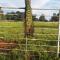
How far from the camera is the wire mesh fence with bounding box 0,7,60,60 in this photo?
33.6ft

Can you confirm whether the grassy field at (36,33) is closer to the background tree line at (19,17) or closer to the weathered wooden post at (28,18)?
the background tree line at (19,17)

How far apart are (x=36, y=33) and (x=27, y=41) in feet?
1.56

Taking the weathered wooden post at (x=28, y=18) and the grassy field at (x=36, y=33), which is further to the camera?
the weathered wooden post at (x=28, y=18)

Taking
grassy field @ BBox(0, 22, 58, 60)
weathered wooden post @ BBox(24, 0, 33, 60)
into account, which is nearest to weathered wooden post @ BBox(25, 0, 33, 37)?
weathered wooden post @ BBox(24, 0, 33, 60)

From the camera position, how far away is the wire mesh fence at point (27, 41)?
10.2 m

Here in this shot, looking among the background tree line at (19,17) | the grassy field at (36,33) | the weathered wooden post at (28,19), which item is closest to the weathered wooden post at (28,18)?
the weathered wooden post at (28,19)

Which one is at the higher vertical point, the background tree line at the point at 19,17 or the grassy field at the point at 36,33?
the background tree line at the point at 19,17

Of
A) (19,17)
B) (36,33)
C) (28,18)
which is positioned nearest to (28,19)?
(28,18)

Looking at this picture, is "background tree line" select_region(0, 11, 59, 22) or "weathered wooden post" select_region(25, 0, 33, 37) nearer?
"background tree line" select_region(0, 11, 59, 22)

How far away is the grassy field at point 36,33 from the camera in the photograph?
35.1ft

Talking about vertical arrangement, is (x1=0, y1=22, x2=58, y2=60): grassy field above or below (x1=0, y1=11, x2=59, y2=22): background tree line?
below

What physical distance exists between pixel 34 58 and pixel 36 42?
3.00 feet

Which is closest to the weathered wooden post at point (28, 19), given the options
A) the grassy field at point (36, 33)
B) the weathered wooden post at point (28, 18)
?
the weathered wooden post at point (28, 18)

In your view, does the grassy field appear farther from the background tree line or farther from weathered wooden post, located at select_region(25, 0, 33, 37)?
weathered wooden post, located at select_region(25, 0, 33, 37)
